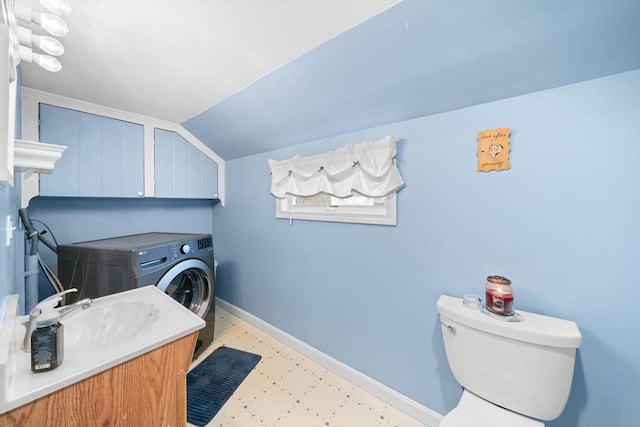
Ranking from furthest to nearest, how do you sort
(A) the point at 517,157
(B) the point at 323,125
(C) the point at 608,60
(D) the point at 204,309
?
(D) the point at 204,309 < (B) the point at 323,125 < (A) the point at 517,157 < (C) the point at 608,60

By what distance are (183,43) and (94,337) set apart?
59.7 inches

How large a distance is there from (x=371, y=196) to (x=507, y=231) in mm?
761

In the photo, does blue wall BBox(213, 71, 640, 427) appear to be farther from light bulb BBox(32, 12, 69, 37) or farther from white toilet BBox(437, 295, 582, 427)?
light bulb BBox(32, 12, 69, 37)

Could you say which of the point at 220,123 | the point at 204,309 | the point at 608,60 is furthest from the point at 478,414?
the point at 220,123

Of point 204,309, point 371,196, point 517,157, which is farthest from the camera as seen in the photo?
point 204,309

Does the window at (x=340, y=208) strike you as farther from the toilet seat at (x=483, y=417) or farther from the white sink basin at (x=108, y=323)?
the white sink basin at (x=108, y=323)

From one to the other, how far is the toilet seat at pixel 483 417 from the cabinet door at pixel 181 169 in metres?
2.76

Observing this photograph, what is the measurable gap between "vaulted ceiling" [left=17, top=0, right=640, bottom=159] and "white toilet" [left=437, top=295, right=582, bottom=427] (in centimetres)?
109

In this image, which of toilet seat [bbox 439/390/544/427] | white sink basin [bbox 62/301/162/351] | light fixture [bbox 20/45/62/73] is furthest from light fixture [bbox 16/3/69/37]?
toilet seat [bbox 439/390/544/427]

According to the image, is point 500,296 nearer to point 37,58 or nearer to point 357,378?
point 357,378

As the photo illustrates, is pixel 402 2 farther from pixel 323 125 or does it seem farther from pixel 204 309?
pixel 204 309

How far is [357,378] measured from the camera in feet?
5.83

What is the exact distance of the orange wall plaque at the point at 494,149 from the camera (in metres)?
1.20

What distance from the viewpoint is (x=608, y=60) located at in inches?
37.7
